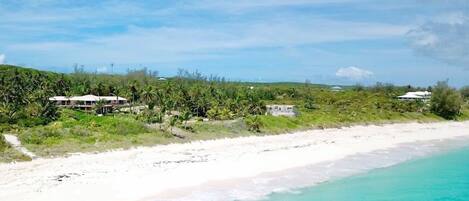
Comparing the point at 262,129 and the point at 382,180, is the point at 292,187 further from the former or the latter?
the point at 262,129

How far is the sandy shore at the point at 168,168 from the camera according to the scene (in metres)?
29.4

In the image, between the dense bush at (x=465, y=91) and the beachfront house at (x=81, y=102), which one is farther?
the dense bush at (x=465, y=91)

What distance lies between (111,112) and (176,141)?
86.3 feet

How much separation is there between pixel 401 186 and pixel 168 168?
16474 millimetres

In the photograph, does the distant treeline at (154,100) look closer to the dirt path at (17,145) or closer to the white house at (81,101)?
the white house at (81,101)

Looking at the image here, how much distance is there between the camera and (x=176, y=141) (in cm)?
5231

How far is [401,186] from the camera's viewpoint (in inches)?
1528

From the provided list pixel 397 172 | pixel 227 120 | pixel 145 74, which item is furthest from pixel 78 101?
pixel 145 74

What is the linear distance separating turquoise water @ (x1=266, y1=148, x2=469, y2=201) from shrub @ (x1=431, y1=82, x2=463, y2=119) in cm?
5420

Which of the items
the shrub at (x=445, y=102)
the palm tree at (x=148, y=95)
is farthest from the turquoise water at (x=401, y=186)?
the shrub at (x=445, y=102)

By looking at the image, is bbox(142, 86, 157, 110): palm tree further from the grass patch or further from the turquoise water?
the turquoise water

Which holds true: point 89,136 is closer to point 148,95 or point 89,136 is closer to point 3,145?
point 3,145

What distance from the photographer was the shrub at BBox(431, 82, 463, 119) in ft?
335

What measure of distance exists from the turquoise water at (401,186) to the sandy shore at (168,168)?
16.3 feet
